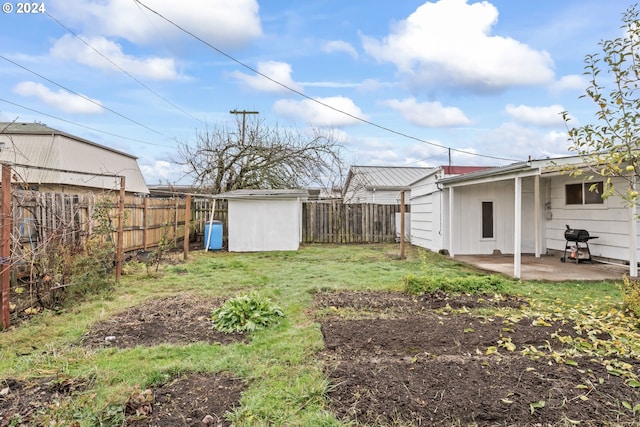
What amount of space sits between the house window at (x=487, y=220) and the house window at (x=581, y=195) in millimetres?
1763

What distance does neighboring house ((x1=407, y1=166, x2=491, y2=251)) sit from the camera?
Answer: 32.9 feet

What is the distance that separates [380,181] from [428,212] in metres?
10.6

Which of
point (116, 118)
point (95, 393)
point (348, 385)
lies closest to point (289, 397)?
point (348, 385)

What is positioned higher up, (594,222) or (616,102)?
(616,102)

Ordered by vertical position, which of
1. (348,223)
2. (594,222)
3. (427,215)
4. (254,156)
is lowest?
(348,223)

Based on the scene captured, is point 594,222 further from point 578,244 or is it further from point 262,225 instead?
point 262,225

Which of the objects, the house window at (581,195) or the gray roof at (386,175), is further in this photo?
the gray roof at (386,175)

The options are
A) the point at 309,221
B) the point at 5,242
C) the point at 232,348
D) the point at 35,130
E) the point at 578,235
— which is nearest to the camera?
the point at 232,348

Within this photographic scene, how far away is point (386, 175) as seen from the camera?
22.5m

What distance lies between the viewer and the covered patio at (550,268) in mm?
6594

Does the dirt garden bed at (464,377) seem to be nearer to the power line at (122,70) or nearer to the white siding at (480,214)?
the white siding at (480,214)

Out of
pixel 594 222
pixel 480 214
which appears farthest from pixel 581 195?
pixel 480 214

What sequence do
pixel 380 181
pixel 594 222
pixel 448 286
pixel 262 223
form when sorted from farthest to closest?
1. pixel 380 181
2. pixel 262 223
3. pixel 594 222
4. pixel 448 286

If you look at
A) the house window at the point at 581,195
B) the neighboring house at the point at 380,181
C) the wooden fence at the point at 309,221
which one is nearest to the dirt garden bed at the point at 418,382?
the house window at the point at 581,195
